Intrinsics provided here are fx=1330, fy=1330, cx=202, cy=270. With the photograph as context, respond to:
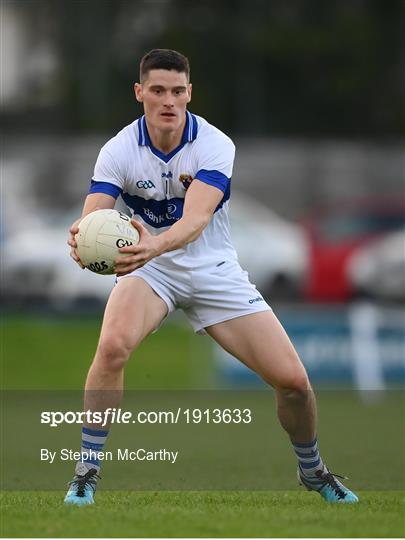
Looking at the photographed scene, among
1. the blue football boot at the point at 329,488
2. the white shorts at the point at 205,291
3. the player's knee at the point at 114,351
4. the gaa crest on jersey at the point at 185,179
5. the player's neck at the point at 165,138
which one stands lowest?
the blue football boot at the point at 329,488

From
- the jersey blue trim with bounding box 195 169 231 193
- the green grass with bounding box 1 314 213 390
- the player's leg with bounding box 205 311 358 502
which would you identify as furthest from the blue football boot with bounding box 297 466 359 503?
the green grass with bounding box 1 314 213 390

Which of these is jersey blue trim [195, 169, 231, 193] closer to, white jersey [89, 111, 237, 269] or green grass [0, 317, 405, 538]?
white jersey [89, 111, 237, 269]

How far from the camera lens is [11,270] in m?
24.6

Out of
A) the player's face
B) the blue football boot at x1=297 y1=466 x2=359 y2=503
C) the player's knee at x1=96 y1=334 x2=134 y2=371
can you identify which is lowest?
the blue football boot at x1=297 y1=466 x2=359 y2=503

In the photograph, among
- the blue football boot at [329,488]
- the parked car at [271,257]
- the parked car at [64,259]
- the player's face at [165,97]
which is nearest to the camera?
the player's face at [165,97]

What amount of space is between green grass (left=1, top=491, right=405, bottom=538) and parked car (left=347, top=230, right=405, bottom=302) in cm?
1537

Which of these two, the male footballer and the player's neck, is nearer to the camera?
the male footballer

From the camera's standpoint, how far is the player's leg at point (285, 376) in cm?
783

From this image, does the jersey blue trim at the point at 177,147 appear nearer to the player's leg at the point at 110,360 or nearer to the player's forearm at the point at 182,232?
the player's forearm at the point at 182,232

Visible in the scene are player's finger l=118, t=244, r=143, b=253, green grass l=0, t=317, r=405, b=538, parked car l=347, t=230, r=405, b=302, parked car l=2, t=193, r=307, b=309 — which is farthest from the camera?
parked car l=2, t=193, r=307, b=309

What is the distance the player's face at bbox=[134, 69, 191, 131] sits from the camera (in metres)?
7.74

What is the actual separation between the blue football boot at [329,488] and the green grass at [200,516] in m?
0.07
